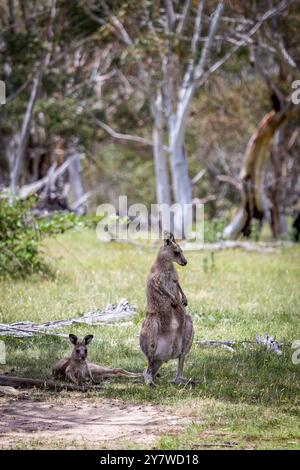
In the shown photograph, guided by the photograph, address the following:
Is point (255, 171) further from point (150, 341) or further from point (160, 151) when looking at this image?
point (150, 341)

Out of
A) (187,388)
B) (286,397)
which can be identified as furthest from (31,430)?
→ (286,397)

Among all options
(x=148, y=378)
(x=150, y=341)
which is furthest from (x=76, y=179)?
(x=150, y=341)

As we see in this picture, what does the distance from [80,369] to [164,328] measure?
2.96 ft

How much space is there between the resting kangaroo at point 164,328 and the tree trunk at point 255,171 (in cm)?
1753

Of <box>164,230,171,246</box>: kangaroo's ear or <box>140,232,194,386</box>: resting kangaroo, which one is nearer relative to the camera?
<box>140,232,194,386</box>: resting kangaroo

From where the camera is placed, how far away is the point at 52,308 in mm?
13227

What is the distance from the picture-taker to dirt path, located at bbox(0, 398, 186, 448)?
7180mm

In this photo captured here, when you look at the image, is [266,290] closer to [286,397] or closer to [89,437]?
[286,397]

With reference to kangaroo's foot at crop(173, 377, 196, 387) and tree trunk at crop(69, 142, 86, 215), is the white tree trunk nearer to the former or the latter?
tree trunk at crop(69, 142, 86, 215)

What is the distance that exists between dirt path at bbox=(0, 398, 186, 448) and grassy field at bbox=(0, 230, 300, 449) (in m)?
0.19

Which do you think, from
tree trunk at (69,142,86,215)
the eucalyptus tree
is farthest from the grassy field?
tree trunk at (69,142,86,215)

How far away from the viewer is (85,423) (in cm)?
771

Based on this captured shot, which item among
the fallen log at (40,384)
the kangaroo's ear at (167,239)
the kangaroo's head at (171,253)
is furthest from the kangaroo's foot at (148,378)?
the kangaroo's ear at (167,239)

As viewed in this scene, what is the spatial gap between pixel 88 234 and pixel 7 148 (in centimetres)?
1212
